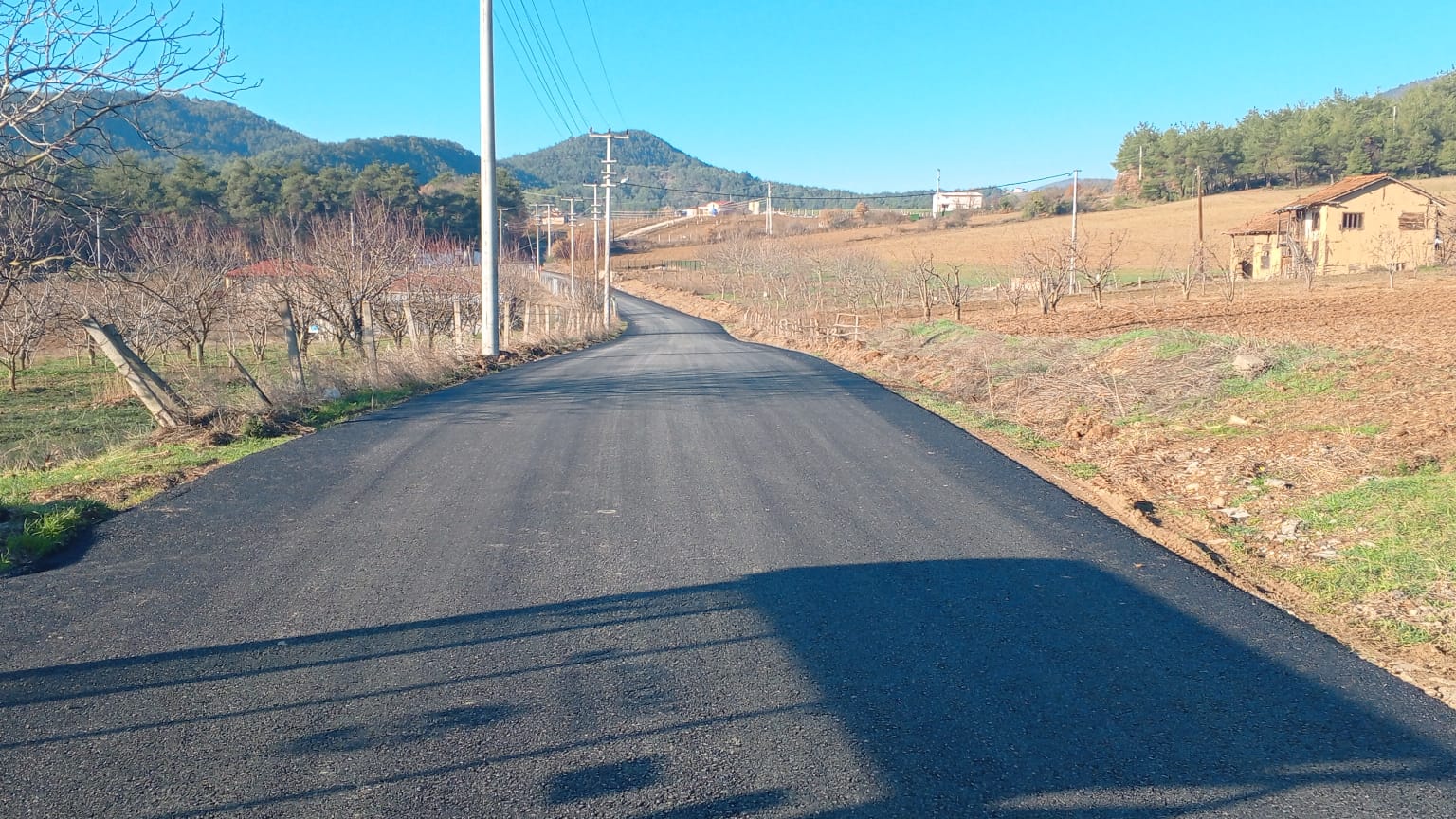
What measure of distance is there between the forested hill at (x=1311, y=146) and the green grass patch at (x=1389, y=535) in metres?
76.8

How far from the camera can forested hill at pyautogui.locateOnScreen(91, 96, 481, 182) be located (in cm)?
3625

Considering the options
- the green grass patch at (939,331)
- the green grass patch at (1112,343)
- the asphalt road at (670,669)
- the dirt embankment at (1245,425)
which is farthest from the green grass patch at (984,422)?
the green grass patch at (939,331)

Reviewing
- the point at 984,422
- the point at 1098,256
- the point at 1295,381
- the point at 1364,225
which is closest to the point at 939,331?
the point at 984,422

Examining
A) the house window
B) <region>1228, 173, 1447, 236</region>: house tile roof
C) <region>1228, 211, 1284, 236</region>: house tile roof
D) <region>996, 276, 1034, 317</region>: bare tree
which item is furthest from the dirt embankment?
the house window

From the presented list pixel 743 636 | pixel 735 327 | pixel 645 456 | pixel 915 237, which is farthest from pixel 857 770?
pixel 915 237

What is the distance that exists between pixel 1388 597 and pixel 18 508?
9.36m

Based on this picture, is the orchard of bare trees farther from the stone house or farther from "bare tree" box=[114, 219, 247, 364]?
the stone house

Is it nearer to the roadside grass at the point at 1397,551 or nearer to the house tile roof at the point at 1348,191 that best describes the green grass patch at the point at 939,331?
the roadside grass at the point at 1397,551

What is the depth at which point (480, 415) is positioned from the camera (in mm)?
13344

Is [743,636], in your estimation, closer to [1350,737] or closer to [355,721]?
[355,721]

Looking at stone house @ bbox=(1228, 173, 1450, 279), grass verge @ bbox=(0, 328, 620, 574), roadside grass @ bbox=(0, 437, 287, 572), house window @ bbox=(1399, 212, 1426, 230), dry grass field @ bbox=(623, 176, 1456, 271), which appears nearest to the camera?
roadside grass @ bbox=(0, 437, 287, 572)

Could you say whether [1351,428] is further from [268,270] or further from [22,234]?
[268,270]

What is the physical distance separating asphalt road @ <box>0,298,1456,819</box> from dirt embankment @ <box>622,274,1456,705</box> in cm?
62

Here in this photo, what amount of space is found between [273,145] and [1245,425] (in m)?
89.9
